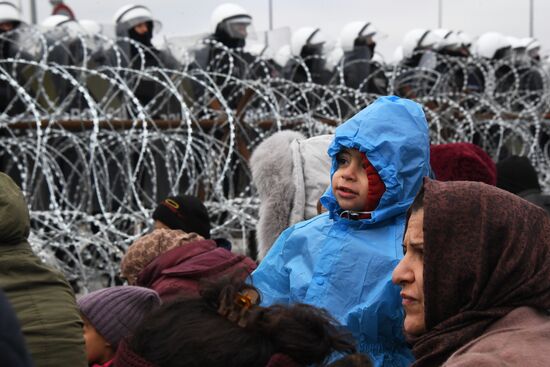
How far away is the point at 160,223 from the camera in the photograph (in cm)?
445

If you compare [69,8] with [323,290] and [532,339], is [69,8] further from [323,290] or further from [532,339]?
[532,339]

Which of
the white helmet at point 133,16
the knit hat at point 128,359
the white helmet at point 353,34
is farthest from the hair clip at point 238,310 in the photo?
the white helmet at point 353,34

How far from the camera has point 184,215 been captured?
441cm

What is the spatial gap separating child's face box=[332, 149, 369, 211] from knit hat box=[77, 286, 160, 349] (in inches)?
26.6

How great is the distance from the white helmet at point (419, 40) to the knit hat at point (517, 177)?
6470 mm

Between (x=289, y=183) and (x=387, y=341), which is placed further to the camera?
(x=289, y=183)

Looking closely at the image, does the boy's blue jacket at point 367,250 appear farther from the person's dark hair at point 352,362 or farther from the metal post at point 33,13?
the metal post at point 33,13

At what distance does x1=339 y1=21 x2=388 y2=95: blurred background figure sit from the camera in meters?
9.65

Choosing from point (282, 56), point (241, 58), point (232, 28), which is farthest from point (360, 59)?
point (241, 58)

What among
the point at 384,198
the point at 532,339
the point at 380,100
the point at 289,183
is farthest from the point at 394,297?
the point at 289,183

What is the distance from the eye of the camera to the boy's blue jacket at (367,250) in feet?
8.36

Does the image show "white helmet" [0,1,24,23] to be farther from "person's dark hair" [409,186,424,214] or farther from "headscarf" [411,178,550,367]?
"headscarf" [411,178,550,367]

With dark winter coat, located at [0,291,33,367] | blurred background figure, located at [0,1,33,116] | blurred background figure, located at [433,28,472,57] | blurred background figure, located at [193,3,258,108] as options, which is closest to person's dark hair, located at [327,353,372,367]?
dark winter coat, located at [0,291,33,367]

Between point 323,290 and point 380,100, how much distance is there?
665 millimetres
